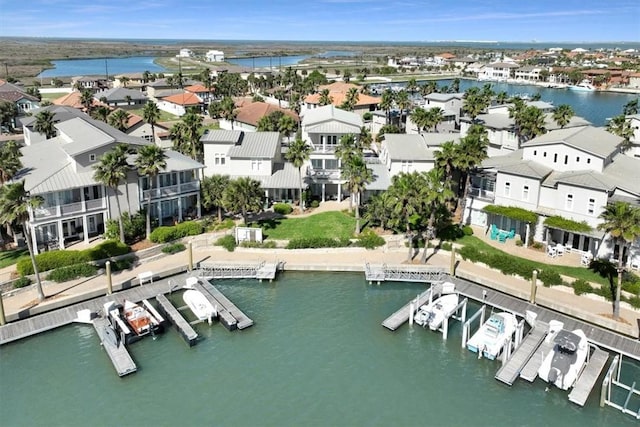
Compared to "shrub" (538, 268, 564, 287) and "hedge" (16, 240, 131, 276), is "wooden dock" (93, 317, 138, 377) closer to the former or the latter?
"hedge" (16, 240, 131, 276)

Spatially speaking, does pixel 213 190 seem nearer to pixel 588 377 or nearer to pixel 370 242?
pixel 370 242

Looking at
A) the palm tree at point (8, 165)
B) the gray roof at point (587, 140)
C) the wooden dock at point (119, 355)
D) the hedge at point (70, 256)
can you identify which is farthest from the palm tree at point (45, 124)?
the gray roof at point (587, 140)

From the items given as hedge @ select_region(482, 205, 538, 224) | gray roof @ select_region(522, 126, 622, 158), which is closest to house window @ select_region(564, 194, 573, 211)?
hedge @ select_region(482, 205, 538, 224)

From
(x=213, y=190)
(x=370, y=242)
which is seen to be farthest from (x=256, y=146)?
(x=370, y=242)

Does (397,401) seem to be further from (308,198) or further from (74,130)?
(74,130)

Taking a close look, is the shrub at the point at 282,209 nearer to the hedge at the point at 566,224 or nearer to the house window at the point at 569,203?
the hedge at the point at 566,224

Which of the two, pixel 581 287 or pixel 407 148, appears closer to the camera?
pixel 581 287
